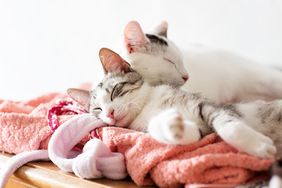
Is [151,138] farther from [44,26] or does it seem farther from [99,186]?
[44,26]

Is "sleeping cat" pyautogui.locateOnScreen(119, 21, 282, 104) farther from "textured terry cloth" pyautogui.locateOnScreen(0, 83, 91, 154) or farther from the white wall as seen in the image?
"textured terry cloth" pyautogui.locateOnScreen(0, 83, 91, 154)

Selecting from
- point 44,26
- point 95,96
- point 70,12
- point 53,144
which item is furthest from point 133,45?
point 44,26

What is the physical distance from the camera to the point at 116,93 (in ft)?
3.13

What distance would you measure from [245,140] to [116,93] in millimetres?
335

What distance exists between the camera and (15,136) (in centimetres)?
99

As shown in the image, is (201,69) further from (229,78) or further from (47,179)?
(47,179)

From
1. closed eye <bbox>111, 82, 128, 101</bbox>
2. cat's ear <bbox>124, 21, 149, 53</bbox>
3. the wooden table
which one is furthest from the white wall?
the wooden table

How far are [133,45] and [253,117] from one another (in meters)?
0.36

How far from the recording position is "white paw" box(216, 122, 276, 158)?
0.70 meters

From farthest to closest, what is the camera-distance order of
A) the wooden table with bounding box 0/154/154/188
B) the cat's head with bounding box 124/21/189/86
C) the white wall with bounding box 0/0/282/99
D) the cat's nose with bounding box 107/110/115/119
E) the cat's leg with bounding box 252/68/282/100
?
1. the white wall with bounding box 0/0/282/99
2. the cat's leg with bounding box 252/68/282/100
3. the cat's head with bounding box 124/21/189/86
4. the cat's nose with bounding box 107/110/115/119
5. the wooden table with bounding box 0/154/154/188

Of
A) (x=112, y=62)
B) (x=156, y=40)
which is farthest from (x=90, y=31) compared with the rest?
(x=112, y=62)

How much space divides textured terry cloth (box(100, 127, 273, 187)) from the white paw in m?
0.01

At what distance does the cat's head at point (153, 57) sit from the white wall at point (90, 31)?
0.22 meters

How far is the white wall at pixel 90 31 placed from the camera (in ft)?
4.24
